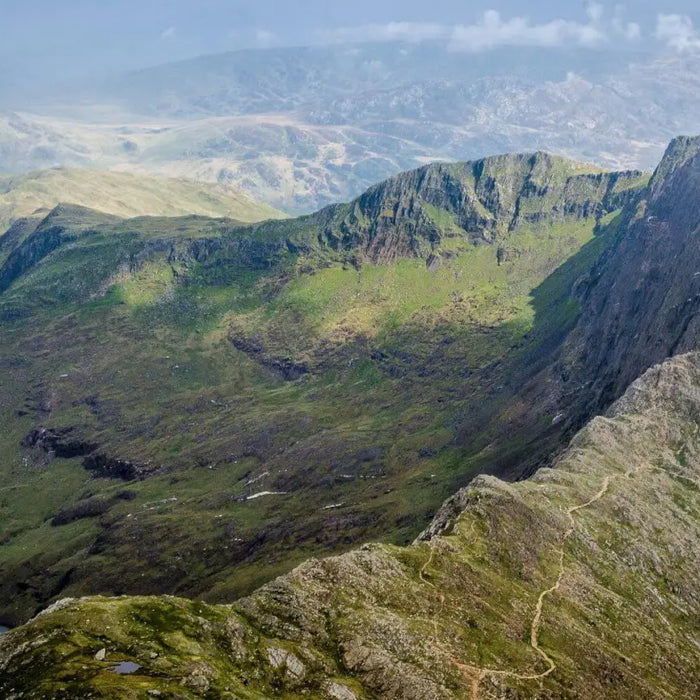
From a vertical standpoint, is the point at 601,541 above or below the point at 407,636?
below

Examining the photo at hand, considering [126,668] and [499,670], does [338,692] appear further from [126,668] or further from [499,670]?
[126,668]

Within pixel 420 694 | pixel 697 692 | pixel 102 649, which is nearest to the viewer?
pixel 102 649

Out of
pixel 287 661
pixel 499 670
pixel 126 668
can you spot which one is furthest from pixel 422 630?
pixel 126 668

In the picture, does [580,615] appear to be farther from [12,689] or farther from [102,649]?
[12,689]

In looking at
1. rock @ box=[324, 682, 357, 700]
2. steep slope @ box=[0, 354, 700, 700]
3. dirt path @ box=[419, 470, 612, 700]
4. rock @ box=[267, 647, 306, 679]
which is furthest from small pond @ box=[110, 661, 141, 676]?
dirt path @ box=[419, 470, 612, 700]

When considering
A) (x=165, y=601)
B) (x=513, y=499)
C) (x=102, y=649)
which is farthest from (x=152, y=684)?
(x=513, y=499)

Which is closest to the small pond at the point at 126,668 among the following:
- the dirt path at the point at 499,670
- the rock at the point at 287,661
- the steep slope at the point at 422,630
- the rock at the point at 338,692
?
the steep slope at the point at 422,630

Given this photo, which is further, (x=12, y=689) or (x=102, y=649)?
(x=102, y=649)

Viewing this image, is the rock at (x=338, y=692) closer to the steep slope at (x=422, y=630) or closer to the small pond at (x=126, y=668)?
the steep slope at (x=422, y=630)
